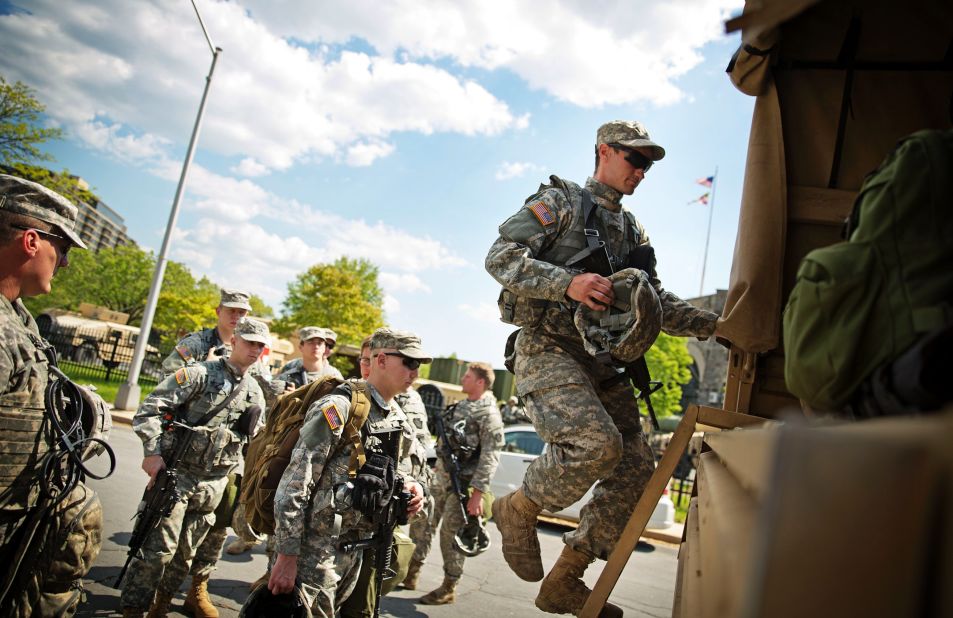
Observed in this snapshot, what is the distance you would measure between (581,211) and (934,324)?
6.82 feet

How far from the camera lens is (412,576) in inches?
229

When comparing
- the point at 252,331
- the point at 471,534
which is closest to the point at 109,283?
the point at 252,331

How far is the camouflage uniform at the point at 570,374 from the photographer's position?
8.36 ft

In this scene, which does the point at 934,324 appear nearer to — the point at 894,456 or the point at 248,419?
the point at 894,456

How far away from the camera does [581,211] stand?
9.67 feet

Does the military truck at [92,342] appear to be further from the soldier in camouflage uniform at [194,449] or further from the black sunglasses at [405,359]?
the black sunglasses at [405,359]

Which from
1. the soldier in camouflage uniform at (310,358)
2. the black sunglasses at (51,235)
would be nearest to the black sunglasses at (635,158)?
the black sunglasses at (51,235)

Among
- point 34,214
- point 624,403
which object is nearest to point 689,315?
point 624,403

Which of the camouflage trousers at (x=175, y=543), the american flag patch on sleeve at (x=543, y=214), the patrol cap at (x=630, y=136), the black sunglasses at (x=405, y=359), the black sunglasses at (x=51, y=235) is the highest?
the patrol cap at (x=630, y=136)

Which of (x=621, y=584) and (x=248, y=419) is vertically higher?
(x=248, y=419)

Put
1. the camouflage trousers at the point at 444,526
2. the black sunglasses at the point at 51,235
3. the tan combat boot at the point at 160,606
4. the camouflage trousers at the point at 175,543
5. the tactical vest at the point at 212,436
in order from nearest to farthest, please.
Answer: the black sunglasses at the point at 51,235
the camouflage trousers at the point at 175,543
the tan combat boot at the point at 160,606
the tactical vest at the point at 212,436
the camouflage trousers at the point at 444,526

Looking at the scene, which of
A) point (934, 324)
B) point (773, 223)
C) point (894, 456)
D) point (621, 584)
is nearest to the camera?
point (894, 456)

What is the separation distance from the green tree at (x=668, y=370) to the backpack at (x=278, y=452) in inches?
846

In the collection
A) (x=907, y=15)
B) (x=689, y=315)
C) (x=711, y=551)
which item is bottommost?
(x=711, y=551)
